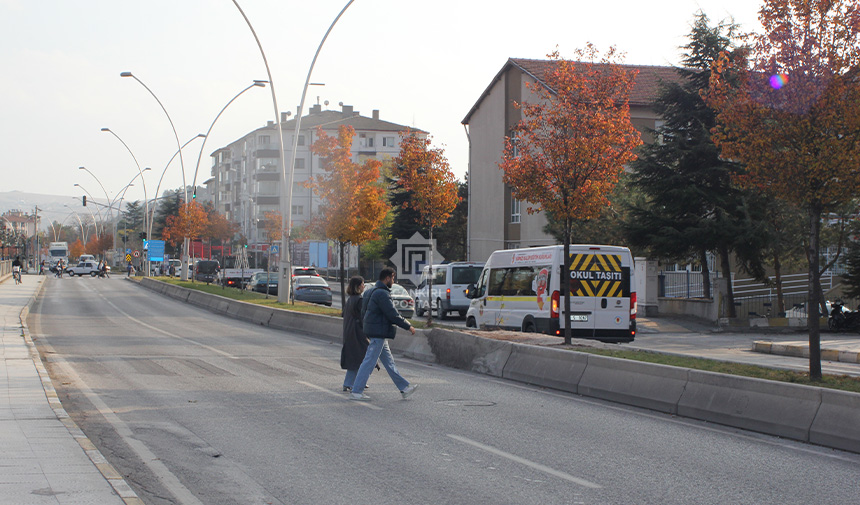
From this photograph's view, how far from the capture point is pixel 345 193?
2869 cm

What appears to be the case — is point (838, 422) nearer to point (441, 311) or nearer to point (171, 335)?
point (171, 335)

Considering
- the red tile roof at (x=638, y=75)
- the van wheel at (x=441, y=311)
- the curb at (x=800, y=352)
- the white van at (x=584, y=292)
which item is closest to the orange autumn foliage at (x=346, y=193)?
the van wheel at (x=441, y=311)

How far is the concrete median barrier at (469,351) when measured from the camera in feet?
48.7

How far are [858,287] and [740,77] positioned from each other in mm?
20263

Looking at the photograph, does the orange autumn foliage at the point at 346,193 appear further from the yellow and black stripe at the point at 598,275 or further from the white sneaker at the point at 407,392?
the white sneaker at the point at 407,392

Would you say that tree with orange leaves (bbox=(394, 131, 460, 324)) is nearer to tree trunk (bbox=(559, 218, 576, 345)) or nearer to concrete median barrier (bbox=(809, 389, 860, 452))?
tree trunk (bbox=(559, 218, 576, 345))

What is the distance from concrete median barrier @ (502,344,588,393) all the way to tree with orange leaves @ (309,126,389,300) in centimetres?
1479

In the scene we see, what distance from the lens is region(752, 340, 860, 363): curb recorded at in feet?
66.4

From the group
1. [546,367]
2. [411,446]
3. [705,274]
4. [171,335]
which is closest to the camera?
[411,446]

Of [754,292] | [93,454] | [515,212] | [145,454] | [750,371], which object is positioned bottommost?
[145,454]

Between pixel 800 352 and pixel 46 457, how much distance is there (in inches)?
741

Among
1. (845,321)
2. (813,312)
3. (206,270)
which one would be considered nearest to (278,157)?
(206,270)

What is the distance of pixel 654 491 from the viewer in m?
6.70

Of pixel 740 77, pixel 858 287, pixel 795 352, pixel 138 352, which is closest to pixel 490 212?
pixel 858 287
